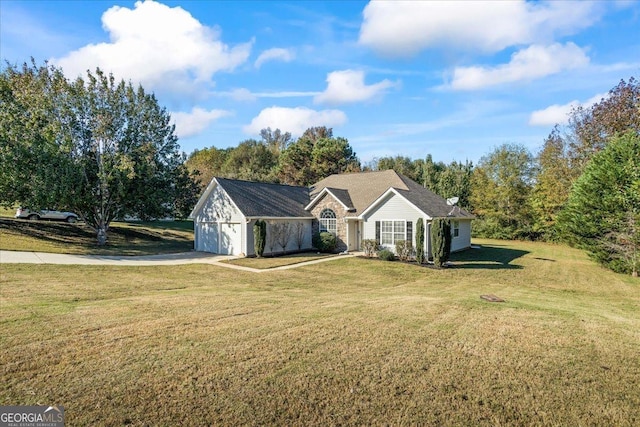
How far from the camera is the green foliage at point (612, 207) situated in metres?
18.9

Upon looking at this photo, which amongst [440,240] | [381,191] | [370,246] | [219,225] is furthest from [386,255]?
[219,225]

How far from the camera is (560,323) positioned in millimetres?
7535

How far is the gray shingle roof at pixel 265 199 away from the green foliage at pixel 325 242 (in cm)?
196

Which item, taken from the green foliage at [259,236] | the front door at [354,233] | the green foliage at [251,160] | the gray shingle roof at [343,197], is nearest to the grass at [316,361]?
the green foliage at [259,236]

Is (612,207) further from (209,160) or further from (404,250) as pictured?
(209,160)

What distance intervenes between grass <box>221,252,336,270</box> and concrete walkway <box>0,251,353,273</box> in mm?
465

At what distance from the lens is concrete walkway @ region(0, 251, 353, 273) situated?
16938 mm

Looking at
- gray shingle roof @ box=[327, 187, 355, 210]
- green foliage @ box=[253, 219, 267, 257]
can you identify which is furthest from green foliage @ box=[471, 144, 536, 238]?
green foliage @ box=[253, 219, 267, 257]

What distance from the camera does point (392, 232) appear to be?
72.2 ft

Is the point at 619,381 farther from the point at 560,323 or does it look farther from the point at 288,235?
the point at 288,235

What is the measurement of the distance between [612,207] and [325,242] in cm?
1585

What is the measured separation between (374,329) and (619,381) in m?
3.53

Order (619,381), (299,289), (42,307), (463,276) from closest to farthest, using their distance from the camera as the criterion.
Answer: (619,381) < (42,307) < (299,289) < (463,276)

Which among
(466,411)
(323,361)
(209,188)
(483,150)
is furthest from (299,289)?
(483,150)
